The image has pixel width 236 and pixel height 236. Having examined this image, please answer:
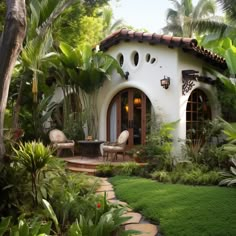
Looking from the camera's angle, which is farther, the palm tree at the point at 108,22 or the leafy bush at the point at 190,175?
the palm tree at the point at 108,22

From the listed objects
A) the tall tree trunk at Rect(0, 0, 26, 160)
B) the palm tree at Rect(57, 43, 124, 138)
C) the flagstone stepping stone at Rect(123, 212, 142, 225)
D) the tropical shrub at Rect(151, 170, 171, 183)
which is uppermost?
the palm tree at Rect(57, 43, 124, 138)

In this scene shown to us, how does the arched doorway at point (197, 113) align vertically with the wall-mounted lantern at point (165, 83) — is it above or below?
below

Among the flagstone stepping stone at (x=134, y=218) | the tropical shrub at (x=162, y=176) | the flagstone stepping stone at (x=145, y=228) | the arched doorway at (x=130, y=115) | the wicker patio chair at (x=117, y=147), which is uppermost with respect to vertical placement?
the arched doorway at (x=130, y=115)

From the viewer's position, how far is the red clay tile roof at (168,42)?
984 centimetres

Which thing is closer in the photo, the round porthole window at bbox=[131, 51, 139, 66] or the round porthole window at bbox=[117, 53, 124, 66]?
the round porthole window at bbox=[131, 51, 139, 66]

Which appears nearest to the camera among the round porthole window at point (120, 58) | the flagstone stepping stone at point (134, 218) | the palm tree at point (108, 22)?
the flagstone stepping stone at point (134, 218)

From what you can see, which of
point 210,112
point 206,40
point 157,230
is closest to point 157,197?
point 157,230

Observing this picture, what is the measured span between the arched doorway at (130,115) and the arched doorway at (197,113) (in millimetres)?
1514

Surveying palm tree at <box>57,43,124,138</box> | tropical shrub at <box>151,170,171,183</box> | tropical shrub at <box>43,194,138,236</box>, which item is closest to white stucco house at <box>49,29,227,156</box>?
palm tree at <box>57,43,124,138</box>

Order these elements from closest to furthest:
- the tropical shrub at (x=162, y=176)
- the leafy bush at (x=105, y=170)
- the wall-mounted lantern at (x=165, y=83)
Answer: the tropical shrub at (x=162, y=176) < the leafy bush at (x=105, y=170) < the wall-mounted lantern at (x=165, y=83)

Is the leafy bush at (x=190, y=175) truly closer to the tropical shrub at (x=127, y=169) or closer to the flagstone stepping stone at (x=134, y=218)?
the tropical shrub at (x=127, y=169)

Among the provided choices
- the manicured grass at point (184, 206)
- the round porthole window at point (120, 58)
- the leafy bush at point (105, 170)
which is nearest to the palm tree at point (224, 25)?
the round porthole window at point (120, 58)

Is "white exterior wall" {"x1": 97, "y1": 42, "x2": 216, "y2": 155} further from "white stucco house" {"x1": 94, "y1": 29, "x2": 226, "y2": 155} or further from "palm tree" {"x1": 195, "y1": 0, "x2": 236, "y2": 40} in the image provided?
"palm tree" {"x1": 195, "y1": 0, "x2": 236, "y2": 40}

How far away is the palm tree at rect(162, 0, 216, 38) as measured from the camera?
28.7 m
